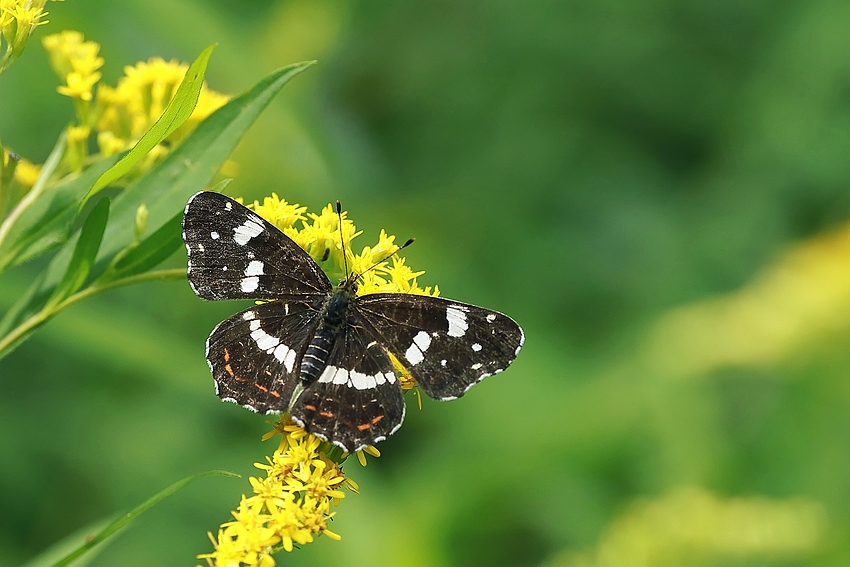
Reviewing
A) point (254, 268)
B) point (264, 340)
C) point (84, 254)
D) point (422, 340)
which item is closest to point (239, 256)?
point (254, 268)

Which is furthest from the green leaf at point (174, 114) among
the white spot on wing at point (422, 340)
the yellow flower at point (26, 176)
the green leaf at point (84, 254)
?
the yellow flower at point (26, 176)

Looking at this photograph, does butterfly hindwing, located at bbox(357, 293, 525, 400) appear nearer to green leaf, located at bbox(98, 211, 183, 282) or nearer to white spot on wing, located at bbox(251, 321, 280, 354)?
white spot on wing, located at bbox(251, 321, 280, 354)

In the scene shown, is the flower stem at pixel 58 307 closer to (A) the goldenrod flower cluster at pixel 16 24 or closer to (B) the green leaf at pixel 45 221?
(B) the green leaf at pixel 45 221

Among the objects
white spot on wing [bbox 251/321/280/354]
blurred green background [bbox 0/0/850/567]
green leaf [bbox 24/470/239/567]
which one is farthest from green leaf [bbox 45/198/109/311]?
blurred green background [bbox 0/0/850/567]

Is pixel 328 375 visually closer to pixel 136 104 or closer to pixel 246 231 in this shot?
pixel 246 231

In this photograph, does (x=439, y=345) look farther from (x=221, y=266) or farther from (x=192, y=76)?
(x=192, y=76)

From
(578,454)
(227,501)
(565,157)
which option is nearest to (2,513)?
(227,501)
